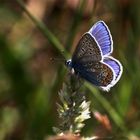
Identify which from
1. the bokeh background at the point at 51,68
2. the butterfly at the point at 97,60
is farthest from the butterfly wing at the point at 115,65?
the bokeh background at the point at 51,68

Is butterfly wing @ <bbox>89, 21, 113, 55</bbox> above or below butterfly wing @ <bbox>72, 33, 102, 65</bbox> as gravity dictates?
below

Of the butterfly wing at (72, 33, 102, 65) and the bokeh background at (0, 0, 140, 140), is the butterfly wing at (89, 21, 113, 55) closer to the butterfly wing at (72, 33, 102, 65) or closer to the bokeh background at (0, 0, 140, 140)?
the butterfly wing at (72, 33, 102, 65)

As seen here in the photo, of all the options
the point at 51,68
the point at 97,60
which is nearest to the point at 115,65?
the point at 97,60

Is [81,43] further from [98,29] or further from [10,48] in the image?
[10,48]

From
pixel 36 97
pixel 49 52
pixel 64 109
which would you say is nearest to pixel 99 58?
pixel 64 109

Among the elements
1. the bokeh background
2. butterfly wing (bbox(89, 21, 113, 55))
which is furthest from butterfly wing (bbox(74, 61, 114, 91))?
the bokeh background

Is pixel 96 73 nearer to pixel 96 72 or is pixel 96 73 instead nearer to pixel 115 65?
pixel 96 72
